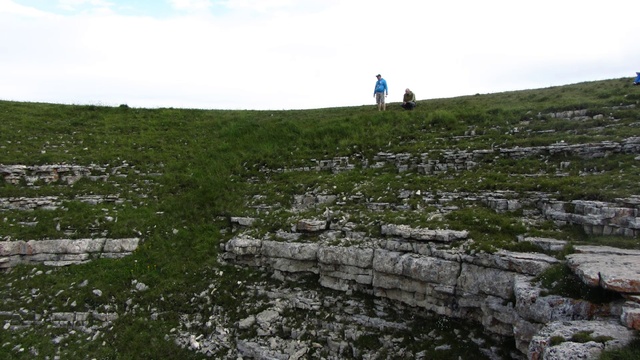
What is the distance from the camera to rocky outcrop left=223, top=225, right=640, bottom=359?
10922 mm

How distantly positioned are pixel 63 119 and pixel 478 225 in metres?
32.5

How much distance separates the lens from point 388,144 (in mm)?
25469

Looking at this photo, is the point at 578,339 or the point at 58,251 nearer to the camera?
the point at 578,339

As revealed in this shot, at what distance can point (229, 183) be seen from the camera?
2541cm

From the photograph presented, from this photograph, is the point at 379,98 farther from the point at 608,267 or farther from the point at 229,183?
the point at 608,267

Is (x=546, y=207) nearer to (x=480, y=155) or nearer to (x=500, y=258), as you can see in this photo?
(x=500, y=258)

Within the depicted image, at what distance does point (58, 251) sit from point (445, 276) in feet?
61.0

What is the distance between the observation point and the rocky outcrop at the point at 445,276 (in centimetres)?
1092

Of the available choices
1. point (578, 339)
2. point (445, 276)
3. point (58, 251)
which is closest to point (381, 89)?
point (445, 276)

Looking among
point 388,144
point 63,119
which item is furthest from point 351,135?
point 63,119

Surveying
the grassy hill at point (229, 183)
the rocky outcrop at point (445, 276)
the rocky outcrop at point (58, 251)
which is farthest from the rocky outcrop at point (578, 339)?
the rocky outcrop at point (58, 251)

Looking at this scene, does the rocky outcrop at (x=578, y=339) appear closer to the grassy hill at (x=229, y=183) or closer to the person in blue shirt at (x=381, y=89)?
the grassy hill at (x=229, y=183)

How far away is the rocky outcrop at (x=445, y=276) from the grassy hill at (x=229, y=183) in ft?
2.98

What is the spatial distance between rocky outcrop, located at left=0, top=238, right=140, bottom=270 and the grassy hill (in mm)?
488
